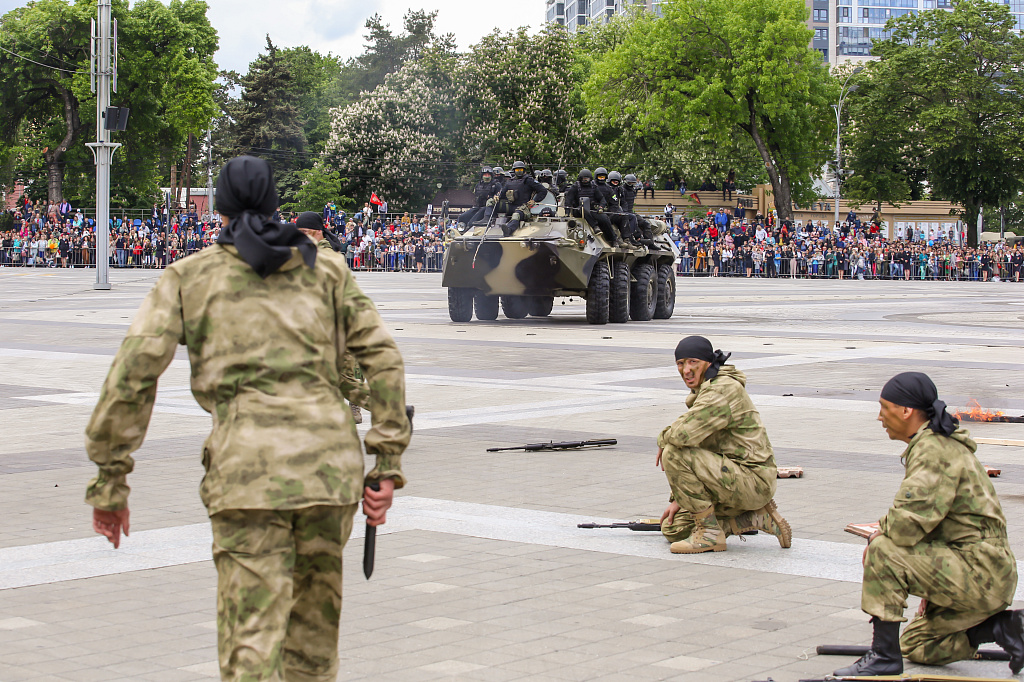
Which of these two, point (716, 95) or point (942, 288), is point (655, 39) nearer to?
point (716, 95)

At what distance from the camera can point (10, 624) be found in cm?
543

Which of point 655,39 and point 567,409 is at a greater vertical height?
point 655,39

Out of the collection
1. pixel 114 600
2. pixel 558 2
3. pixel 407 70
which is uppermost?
pixel 558 2

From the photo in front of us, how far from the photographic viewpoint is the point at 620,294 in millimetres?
23484

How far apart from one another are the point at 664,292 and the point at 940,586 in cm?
2034

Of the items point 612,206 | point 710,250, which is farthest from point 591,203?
point 710,250

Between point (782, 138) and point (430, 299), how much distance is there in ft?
112

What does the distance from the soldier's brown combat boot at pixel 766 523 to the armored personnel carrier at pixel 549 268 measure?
1484 cm

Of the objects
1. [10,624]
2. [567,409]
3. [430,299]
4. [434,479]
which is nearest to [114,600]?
[10,624]

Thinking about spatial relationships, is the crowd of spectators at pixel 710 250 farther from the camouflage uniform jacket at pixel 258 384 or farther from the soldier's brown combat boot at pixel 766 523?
the camouflage uniform jacket at pixel 258 384

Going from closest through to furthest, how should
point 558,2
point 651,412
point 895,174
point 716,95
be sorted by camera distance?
point 651,412 < point 716,95 < point 895,174 < point 558,2

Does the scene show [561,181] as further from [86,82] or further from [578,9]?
[578,9]

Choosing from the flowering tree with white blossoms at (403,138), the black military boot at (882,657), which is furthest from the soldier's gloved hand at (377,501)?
the flowering tree with white blossoms at (403,138)

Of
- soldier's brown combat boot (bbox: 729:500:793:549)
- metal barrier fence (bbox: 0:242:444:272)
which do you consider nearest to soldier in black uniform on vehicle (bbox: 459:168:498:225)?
soldier's brown combat boot (bbox: 729:500:793:549)
